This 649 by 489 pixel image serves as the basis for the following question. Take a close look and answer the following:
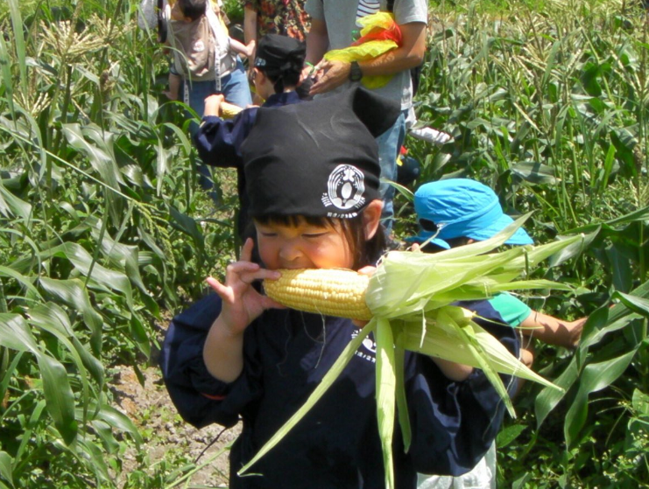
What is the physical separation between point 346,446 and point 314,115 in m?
0.61

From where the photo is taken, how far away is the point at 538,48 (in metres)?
3.49

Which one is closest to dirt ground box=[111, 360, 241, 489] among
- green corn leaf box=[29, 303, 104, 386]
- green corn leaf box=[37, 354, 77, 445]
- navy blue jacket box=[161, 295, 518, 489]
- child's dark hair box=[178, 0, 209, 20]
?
green corn leaf box=[29, 303, 104, 386]

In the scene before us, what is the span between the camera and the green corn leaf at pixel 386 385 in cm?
156

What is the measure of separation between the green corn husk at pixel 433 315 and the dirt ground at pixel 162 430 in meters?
1.76

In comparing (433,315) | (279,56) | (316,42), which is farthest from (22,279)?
(316,42)

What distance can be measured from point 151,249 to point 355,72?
1.20m

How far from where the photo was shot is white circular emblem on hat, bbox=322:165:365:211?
1.68 m

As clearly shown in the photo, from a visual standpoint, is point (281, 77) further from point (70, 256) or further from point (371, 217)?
point (371, 217)

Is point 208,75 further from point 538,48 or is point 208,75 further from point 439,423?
point 439,423

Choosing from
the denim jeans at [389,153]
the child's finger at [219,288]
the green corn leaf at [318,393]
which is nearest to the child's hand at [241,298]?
the child's finger at [219,288]

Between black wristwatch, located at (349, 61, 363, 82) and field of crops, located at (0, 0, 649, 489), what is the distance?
641 millimetres

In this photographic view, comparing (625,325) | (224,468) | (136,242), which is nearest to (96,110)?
(136,242)

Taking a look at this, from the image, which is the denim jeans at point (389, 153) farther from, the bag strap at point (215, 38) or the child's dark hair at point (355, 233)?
the child's dark hair at point (355, 233)

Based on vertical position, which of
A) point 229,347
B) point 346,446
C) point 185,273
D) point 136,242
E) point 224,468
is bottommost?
point 224,468
